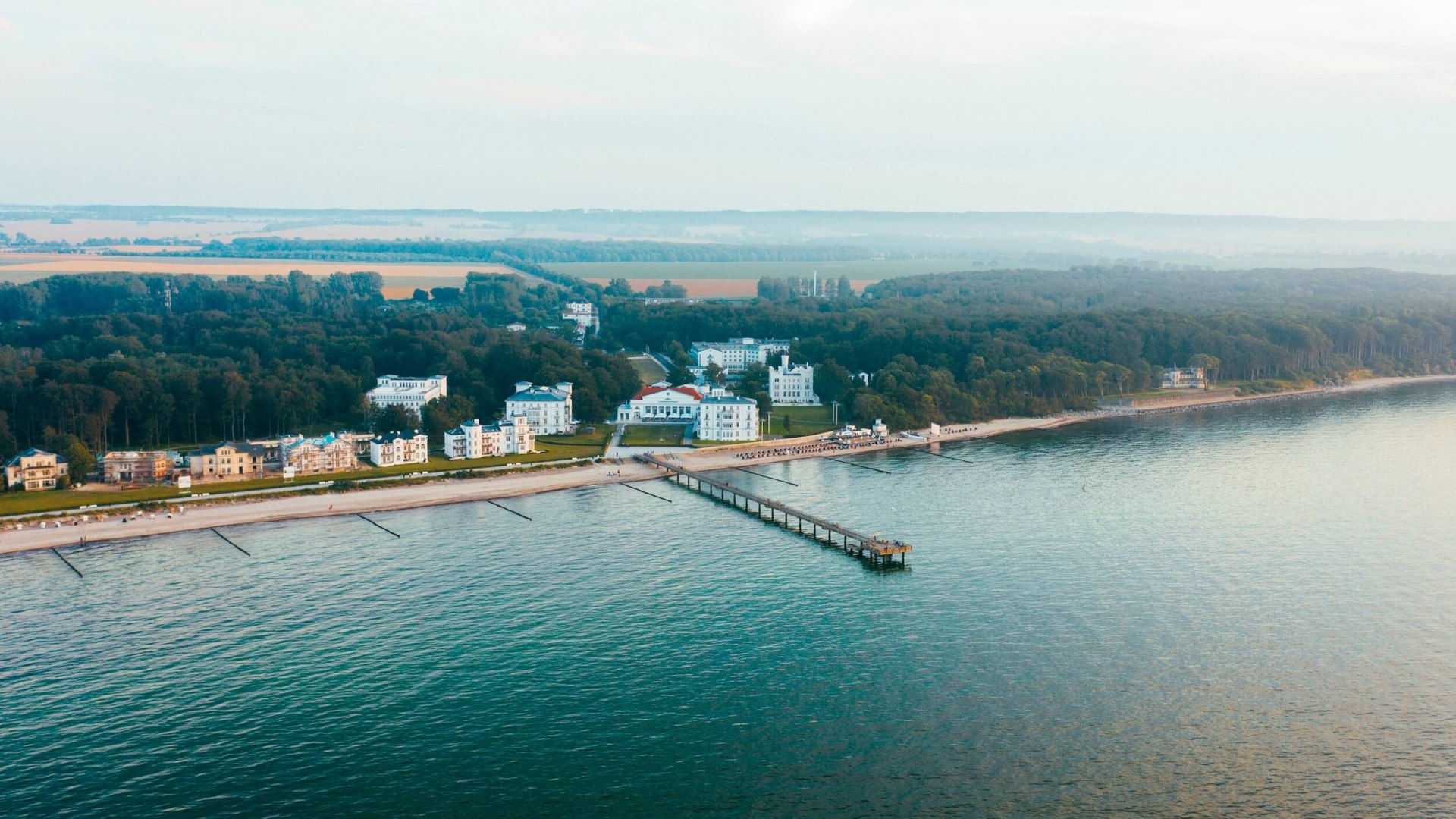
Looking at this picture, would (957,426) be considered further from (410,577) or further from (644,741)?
(644,741)

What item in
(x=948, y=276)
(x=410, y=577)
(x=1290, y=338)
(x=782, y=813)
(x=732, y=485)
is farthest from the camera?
(x=948, y=276)

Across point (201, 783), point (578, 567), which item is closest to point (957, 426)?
point (578, 567)

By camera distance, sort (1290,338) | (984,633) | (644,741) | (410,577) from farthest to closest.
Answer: (1290,338) → (410,577) → (984,633) → (644,741)

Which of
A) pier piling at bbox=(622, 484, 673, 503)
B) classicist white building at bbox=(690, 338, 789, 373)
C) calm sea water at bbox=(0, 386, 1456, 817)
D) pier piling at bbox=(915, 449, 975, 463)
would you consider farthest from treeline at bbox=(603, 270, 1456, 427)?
calm sea water at bbox=(0, 386, 1456, 817)

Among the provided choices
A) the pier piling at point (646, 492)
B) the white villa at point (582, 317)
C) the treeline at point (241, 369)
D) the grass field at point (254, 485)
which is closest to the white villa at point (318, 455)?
the grass field at point (254, 485)

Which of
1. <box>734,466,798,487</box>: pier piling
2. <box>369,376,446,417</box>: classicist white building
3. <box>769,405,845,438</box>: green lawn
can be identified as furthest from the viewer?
<box>769,405,845,438</box>: green lawn

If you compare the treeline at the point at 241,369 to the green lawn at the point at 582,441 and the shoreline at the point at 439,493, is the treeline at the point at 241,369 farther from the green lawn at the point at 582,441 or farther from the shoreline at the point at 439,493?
the shoreline at the point at 439,493

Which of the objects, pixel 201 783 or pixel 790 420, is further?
pixel 790 420

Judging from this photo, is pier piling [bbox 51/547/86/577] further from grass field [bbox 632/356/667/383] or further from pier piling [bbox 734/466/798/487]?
grass field [bbox 632/356/667/383]
